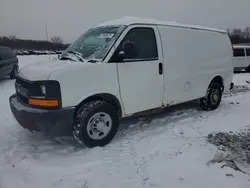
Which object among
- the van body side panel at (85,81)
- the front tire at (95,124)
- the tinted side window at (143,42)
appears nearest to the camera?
the van body side panel at (85,81)

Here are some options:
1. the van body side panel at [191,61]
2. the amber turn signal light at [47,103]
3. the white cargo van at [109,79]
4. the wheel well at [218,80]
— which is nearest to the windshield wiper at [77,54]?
the white cargo van at [109,79]

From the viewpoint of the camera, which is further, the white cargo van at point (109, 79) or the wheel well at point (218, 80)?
the wheel well at point (218, 80)

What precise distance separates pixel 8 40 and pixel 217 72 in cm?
3470

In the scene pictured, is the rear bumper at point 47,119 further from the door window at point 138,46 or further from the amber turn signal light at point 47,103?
the door window at point 138,46

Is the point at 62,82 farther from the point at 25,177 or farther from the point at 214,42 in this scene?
the point at 214,42

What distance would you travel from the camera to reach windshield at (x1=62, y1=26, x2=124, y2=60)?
4153 mm

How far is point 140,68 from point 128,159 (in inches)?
64.7

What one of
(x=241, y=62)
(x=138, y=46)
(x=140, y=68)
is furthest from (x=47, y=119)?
(x=241, y=62)

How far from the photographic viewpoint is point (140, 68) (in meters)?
4.44

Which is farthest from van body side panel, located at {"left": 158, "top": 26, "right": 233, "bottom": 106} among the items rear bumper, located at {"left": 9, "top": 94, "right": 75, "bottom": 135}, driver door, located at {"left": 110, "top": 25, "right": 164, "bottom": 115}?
rear bumper, located at {"left": 9, "top": 94, "right": 75, "bottom": 135}

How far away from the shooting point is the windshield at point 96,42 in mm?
4153

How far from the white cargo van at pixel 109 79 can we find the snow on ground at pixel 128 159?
436 mm

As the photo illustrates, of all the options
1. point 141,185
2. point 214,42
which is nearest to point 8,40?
point 214,42

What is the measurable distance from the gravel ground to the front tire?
1.67 metres
